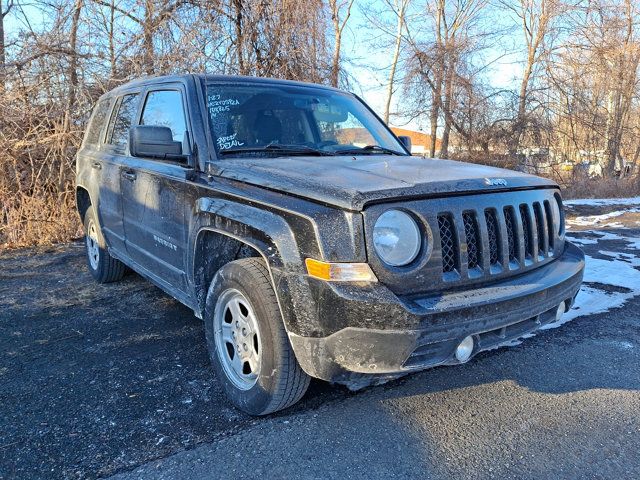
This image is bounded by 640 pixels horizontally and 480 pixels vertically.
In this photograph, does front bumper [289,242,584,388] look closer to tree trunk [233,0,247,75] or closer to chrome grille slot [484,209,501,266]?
chrome grille slot [484,209,501,266]

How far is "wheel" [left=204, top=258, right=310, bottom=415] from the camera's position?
2.44 meters

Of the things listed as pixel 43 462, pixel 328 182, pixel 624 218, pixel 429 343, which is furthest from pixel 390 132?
pixel 624 218

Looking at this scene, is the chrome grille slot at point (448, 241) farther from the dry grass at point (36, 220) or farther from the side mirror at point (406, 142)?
the dry grass at point (36, 220)

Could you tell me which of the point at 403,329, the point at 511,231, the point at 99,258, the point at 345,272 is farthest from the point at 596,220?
the point at 345,272

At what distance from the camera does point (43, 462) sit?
232cm

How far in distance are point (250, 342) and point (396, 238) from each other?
3.29 ft

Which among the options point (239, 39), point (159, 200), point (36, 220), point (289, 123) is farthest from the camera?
point (239, 39)

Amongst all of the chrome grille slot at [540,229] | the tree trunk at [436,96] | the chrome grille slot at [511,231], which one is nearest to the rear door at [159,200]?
the chrome grille slot at [511,231]

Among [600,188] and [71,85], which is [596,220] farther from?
[71,85]

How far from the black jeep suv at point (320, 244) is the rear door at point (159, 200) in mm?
17

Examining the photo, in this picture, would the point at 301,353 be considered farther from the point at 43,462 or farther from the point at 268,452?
the point at 43,462

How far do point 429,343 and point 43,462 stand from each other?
1.87m

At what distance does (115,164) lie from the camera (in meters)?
4.25

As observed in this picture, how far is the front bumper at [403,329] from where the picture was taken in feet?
7.10
